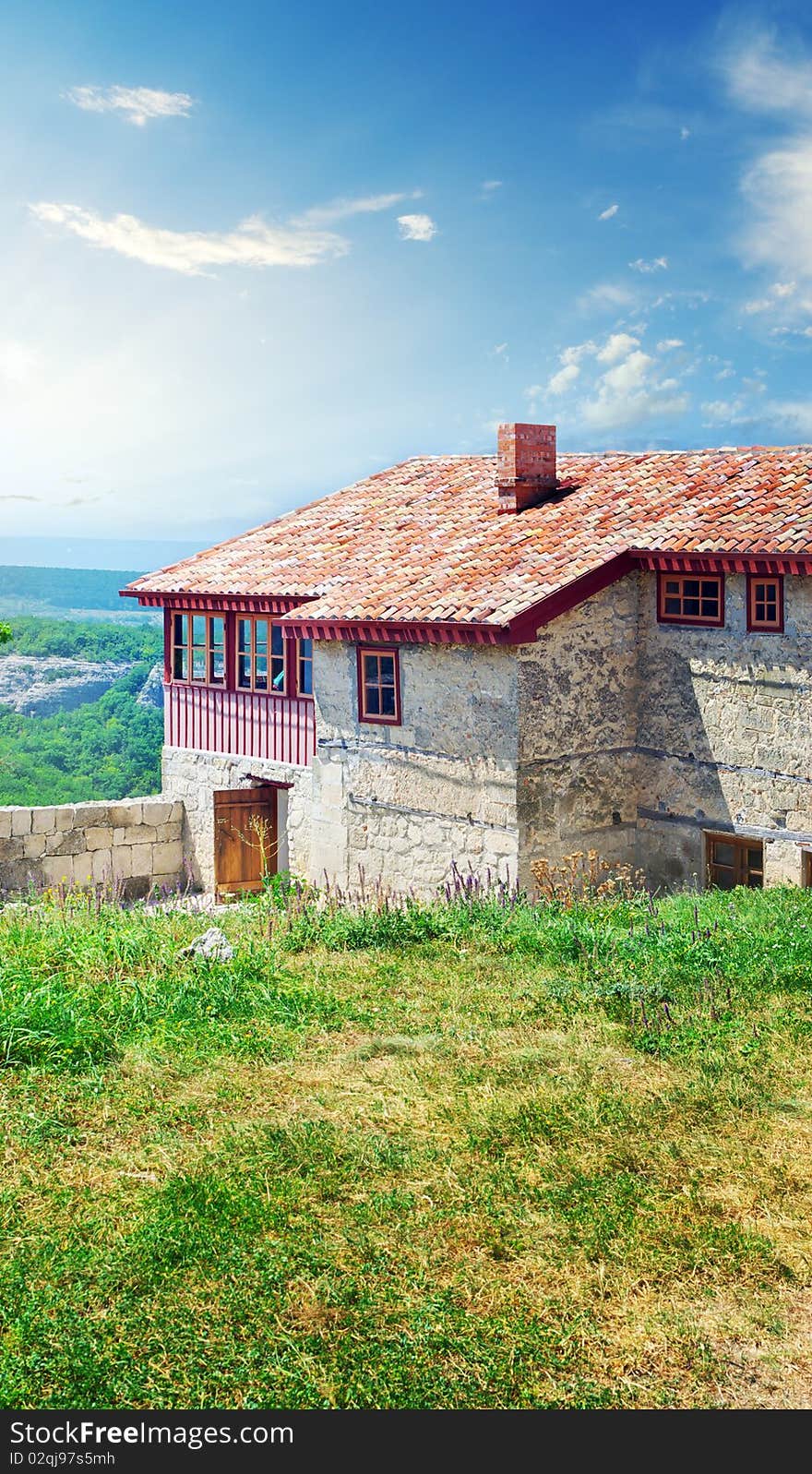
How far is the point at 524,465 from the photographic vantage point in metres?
18.1

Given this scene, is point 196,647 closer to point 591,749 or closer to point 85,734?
point 591,749

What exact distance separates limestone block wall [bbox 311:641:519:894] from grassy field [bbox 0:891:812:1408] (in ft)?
13.5

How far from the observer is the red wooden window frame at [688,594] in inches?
588

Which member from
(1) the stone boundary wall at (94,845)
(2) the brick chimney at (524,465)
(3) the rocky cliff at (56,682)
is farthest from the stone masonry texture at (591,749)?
(3) the rocky cliff at (56,682)

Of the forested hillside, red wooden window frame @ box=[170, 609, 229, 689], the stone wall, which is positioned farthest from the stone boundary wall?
the forested hillside

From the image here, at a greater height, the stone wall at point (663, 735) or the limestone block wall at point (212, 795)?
the stone wall at point (663, 735)

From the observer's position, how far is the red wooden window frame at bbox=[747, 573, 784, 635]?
14.2m

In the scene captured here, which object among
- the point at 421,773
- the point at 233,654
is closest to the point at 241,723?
the point at 233,654

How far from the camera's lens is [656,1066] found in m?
8.13

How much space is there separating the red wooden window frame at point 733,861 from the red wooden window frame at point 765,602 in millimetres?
2352

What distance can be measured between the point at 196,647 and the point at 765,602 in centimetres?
1106

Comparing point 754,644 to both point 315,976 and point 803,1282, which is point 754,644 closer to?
point 315,976

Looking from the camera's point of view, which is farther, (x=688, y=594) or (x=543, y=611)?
(x=688, y=594)

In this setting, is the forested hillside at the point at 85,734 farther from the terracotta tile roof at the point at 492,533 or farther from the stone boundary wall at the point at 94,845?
the terracotta tile roof at the point at 492,533
